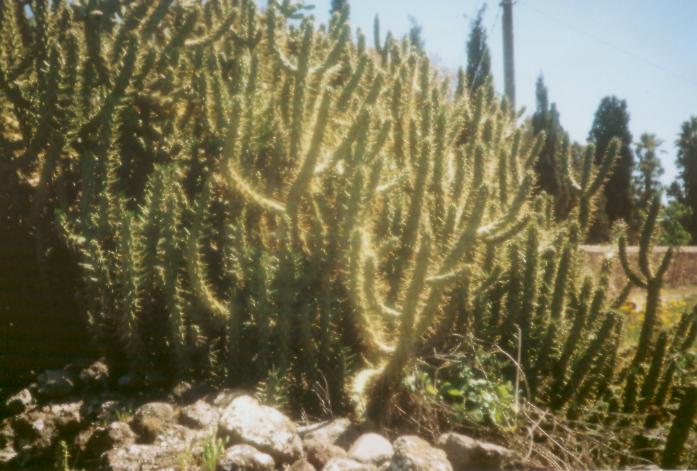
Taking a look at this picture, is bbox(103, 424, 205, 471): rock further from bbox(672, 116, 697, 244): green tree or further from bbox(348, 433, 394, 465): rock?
bbox(672, 116, 697, 244): green tree

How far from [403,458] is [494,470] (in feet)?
2.07

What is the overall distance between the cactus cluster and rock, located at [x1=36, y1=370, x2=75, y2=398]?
26cm

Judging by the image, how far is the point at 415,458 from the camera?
2291mm

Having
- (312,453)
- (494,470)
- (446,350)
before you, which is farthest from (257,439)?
(446,350)

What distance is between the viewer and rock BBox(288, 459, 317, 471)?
246cm

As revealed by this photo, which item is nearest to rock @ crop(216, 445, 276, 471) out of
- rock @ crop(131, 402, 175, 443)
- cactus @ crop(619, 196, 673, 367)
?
rock @ crop(131, 402, 175, 443)

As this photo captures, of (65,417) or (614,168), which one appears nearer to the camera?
(65,417)

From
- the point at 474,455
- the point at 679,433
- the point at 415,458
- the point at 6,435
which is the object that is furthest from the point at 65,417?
the point at 679,433

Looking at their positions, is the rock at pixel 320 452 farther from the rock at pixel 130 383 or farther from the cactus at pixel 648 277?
the cactus at pixel 648 277

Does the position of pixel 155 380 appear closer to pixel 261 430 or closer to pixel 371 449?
pixel 261 430

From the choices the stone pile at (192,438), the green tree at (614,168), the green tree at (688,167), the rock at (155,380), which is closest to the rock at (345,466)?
the stone pile at (192,438)

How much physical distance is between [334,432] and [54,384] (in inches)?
63.6

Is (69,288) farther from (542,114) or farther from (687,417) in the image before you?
(542,114)

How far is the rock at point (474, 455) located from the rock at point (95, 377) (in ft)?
6.47
